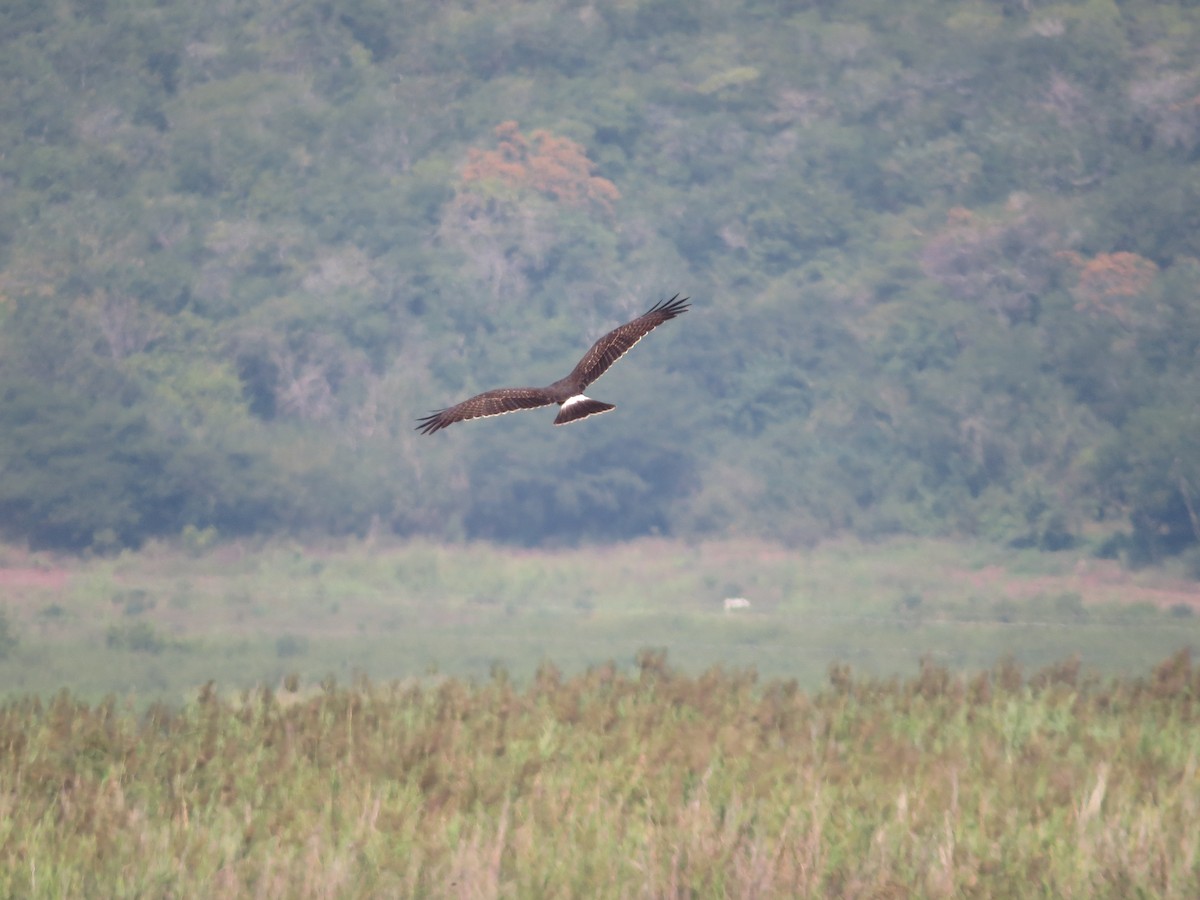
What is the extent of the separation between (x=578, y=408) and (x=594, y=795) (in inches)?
170

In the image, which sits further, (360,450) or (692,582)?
(360,450)

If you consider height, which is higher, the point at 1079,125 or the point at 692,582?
the point at 1079,125

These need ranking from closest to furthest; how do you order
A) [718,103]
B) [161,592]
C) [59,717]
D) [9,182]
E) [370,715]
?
[59,717] < [370,715] < [161,592] < [9,182] < [718,103]

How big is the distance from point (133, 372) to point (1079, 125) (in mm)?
40798

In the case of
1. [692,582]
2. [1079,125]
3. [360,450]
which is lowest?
[692,582]

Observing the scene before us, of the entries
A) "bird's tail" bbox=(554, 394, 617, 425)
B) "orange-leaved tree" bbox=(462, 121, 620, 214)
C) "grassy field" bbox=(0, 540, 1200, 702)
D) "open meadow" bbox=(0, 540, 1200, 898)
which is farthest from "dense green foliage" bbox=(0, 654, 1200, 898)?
"orange-leaved tree" bbox=(462, 121, 620, 214)

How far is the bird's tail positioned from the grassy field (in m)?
34.5

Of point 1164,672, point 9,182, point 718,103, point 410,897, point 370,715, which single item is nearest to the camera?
point 410,897

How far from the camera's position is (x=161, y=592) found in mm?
56344

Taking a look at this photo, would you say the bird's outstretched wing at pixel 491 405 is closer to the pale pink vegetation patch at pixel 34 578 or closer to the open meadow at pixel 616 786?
the open meadow at pixel 616 786

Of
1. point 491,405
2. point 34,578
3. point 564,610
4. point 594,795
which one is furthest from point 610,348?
point 34,578

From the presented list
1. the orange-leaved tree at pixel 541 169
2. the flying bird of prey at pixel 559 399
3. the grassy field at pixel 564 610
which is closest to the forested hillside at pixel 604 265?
the orange-leaved tree at pixel 541 169

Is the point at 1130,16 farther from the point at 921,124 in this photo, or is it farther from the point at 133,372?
the point at 133,372

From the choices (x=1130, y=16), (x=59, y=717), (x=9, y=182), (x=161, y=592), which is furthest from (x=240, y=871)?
(x=1130, y=16)
